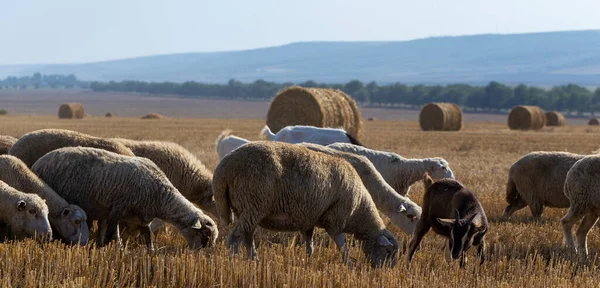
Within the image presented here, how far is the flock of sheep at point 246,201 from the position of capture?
843 centimetres

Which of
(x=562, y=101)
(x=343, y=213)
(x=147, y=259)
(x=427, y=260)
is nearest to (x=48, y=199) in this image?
(x=147, y=259)

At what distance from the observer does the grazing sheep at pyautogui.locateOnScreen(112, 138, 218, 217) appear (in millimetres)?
11062

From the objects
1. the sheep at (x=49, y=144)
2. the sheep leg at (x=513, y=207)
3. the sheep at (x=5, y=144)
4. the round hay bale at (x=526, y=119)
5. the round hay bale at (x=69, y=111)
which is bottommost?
the round hay bale at (x=69, y=111)

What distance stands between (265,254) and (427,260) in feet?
6.80

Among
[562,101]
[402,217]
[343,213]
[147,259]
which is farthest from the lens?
[562,101]

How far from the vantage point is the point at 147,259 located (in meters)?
7.35

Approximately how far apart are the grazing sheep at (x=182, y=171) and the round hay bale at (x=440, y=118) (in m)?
28.9

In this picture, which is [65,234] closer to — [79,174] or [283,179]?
[79,174]

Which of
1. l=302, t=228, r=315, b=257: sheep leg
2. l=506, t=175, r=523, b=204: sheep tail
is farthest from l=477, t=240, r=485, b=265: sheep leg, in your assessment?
l=506, t=175, r=523, b=204: sheep tail

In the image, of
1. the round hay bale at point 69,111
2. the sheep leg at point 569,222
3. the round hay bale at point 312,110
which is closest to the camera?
the sheep leg at point 569,222

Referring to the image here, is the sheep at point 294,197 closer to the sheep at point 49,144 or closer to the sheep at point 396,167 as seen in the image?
the sheep at point 49,144

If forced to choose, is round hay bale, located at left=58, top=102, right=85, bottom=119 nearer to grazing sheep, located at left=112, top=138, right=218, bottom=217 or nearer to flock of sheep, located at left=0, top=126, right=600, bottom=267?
grazing sheep, located at left=112, top=138, right=218, bottom=217

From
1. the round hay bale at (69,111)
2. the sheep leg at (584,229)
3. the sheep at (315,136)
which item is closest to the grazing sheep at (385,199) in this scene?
the sheep leg at (584,229)

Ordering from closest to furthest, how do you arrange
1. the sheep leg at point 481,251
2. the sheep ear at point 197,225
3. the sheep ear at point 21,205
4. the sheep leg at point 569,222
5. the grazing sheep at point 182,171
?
the sheep ear at point 21,205
the sheep leg at point 481,251
the sheep ear at point 197,225
the sheep leg at point 569,222
the grazing sheep at point 182,171
